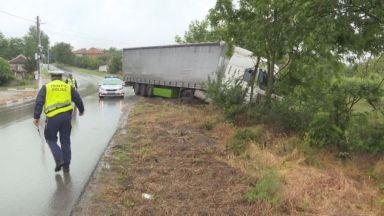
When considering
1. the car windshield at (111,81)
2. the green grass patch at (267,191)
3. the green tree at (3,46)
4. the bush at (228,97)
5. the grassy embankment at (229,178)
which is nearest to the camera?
the grassy embankment at (229,178)

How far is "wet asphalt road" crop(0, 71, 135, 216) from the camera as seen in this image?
601 cm

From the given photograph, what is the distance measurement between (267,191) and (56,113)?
388 cm

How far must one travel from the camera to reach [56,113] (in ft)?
24.8

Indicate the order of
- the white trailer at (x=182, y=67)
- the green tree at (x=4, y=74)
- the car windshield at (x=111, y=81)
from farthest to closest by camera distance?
the green tree at (x=4, y=74) < the car windshield at (x=111, y=81) < the white trailer at (x=182, y=67)

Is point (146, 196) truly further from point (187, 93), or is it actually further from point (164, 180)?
point (187, 93)

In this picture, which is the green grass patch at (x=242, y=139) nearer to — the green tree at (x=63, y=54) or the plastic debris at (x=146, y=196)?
the plastic debris at (x=146, y=196)

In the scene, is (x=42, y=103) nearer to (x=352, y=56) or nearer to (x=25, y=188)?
(x=25, y=188)

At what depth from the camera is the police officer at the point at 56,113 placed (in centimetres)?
755

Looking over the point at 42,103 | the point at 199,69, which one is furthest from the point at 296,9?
the point at 199,69

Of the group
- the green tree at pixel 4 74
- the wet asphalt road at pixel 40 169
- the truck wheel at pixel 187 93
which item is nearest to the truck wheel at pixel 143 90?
the truck wheel at pixel 187 93

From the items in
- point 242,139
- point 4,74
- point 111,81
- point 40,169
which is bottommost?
point 4,74

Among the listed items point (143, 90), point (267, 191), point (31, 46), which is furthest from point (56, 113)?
point (31, 46)

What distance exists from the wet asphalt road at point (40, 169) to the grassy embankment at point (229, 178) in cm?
36

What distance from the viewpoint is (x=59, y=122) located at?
7586mm
